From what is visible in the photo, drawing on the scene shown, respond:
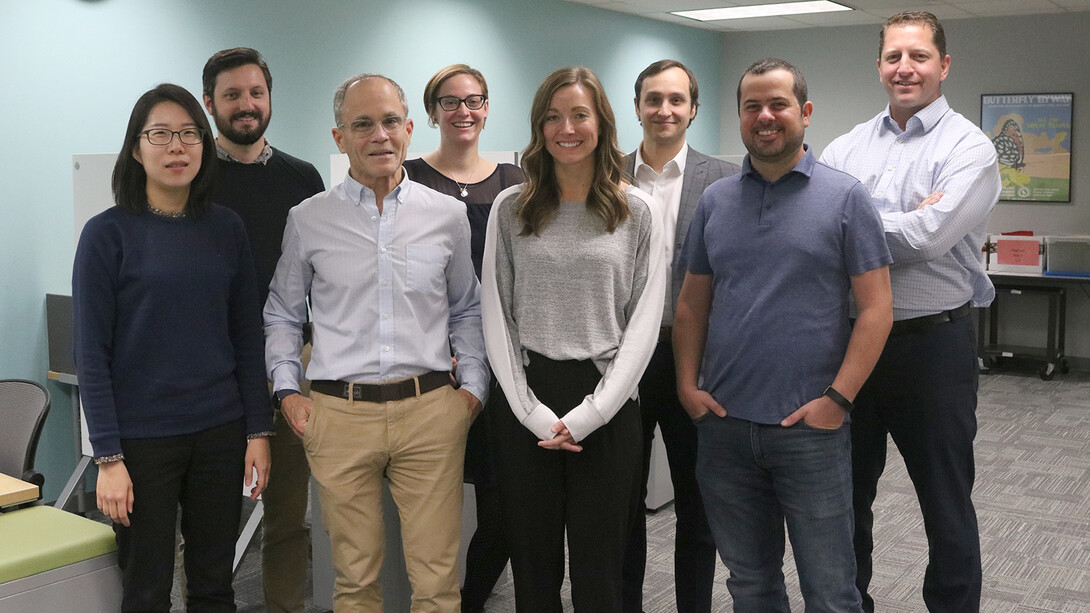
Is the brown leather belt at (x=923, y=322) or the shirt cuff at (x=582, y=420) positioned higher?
the brown leather belt at (x=923, y=322)

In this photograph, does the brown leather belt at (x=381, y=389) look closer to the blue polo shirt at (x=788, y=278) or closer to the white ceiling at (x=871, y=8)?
the blue polo shirt at (x=788, y=278)

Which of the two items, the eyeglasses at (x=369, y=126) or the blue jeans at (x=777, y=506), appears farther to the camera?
the eyeglasses at (x=369, y=126)

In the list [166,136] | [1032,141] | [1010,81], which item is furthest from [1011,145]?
[166,136]

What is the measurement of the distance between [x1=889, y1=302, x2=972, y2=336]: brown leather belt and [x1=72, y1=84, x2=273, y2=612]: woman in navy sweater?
1.41m

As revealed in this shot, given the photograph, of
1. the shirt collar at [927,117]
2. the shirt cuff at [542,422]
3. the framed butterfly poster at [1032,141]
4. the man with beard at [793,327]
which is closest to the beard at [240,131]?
the shirt cuff at [542,422]

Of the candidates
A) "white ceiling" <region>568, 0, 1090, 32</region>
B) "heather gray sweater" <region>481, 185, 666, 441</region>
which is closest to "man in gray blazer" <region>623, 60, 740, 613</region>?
"heather gray sweater" <region>481, 185, 666, 441</region>

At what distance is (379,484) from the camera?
206cm

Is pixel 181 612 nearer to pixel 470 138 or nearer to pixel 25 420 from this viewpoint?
pixel 25 420

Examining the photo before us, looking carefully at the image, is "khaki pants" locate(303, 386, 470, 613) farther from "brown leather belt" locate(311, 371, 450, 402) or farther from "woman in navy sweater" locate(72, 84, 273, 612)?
"woman in navy sweater" locate(72, 84, 273, 612)

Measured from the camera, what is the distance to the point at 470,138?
2531 mm

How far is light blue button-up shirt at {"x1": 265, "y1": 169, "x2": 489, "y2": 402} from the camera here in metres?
2.02

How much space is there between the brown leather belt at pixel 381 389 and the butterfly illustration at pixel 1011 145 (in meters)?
6.32

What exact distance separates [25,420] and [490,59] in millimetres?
4183

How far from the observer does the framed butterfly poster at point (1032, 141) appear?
22.9 feet
